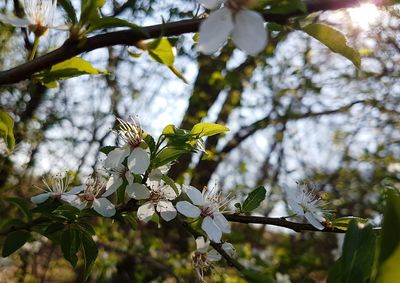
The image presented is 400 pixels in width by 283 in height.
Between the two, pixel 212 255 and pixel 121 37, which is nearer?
pixel 121 37

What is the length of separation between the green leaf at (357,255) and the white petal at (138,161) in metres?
0.27

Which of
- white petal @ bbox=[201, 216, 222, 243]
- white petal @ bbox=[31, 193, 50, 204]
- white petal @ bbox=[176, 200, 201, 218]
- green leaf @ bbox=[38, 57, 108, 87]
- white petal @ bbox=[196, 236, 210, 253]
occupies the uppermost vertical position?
green leaf @ bbox=[38, 57, 108, 87]

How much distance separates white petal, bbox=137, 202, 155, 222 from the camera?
27.3 inches

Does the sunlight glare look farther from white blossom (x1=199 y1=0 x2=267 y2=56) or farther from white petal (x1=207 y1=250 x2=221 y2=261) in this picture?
white petal (x1=207 y1=250 x2=221 y2=261)

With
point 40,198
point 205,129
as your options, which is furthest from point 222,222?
point 40,198

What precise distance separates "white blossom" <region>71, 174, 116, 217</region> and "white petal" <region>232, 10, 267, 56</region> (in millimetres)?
337

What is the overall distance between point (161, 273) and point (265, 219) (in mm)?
2210

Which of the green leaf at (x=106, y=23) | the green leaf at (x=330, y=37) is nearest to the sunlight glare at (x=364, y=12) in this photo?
the green leaf at (x=330, y=37)

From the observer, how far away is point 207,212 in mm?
735

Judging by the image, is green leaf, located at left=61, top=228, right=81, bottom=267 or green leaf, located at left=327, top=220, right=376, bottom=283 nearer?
green leaf, located at left=327, top=220, right=376, bottom=283

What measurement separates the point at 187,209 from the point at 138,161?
0.10m

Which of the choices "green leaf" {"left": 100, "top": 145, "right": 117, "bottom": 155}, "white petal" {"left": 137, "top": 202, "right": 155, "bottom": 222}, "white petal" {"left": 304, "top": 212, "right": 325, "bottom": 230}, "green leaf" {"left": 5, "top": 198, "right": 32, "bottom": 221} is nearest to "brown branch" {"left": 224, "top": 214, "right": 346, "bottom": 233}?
"white petal" {"left": 304, "top": 212, "right": 325, "bottom": 230}

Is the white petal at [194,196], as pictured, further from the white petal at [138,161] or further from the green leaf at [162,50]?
the green leaf at [162,50]

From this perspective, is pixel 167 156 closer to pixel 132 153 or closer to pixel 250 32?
pixel 132 153
